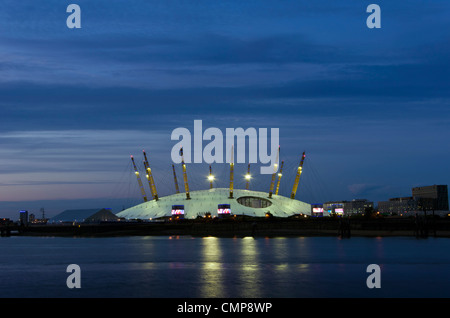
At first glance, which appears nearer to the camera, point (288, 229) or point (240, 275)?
point (240, 275)

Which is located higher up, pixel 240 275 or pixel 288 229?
pixel 240 275

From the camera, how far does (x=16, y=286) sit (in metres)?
46.5

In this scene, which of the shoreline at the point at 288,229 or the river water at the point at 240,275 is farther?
the shoreline at the point at 288,229

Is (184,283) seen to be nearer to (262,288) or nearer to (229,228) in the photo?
(262,288)

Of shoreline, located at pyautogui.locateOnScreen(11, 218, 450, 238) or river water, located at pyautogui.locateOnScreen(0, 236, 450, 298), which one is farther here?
shoreline, located at pyautogui.locateOnScreen(11, 218, 450, 238)

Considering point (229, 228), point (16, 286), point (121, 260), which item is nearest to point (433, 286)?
point (16, 286)

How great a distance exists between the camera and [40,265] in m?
64.8
